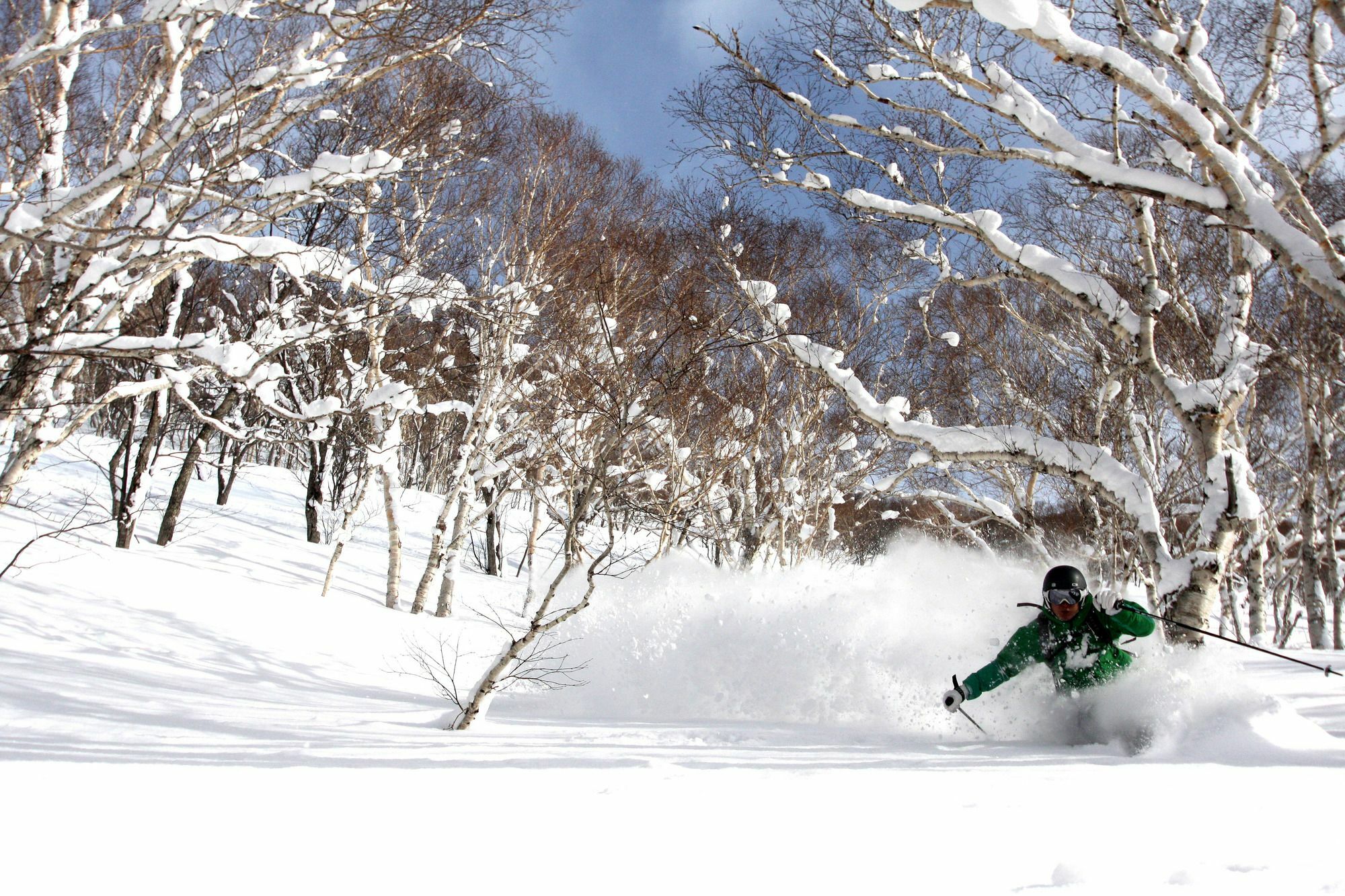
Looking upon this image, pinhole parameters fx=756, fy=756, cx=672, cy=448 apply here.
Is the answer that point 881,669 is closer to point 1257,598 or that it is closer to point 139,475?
point 1257,598

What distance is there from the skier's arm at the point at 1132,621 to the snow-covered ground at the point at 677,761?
25 centimetres

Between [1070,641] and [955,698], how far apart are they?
2.73 feet

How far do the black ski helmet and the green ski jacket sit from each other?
124 millimetres

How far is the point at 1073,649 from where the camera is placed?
182 inches

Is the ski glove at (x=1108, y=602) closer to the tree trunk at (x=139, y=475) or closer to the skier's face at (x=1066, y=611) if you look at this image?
the skier's face at (x=1066, y=611)

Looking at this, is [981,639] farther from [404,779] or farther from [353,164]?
[353,164]

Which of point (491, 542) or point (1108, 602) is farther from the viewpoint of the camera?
point (491, 542)

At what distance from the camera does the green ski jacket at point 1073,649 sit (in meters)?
4.50

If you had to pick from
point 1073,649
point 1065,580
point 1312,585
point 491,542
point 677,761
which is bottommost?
point 677,761

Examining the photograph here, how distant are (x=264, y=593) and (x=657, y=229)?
8.12m

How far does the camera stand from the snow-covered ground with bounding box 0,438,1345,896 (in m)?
1.96

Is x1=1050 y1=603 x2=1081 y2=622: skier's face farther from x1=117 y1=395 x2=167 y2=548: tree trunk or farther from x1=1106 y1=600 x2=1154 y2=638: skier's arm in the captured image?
x1=117 y1=395 x2=167 y2=548: tree trunk

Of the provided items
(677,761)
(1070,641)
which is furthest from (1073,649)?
(677,761)

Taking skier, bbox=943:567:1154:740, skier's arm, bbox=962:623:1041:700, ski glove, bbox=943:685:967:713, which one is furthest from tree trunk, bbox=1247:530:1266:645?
ski glove, bbox=943:685:967:713
